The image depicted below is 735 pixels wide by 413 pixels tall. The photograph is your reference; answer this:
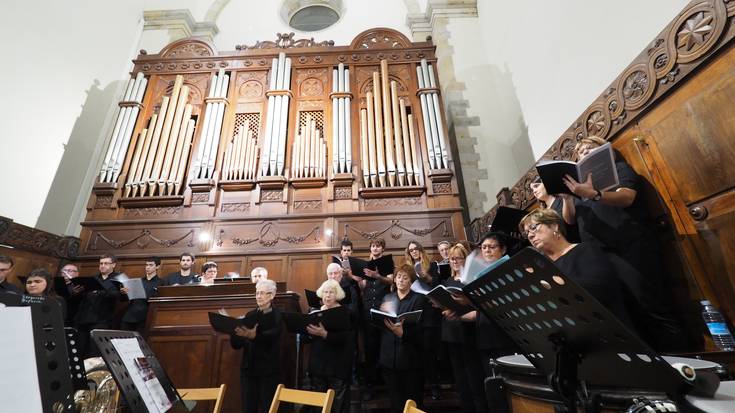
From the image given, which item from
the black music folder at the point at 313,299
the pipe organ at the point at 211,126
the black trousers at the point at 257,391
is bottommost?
the black trousers at the point at 257,391

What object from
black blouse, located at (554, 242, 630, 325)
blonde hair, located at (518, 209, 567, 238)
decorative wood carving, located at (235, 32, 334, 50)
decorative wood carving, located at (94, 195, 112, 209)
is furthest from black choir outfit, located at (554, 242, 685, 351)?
decorative wood carving, located at (235, 32, 334, 50)

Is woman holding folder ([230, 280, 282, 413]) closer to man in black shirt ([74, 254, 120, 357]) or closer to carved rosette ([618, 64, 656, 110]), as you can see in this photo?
man in black shirt ([74, 254, 120, 357])

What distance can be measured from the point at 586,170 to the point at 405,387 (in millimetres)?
1906

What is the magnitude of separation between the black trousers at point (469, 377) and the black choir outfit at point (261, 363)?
135 centimetres

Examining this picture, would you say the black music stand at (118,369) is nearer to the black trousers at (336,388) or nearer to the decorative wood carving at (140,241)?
the black trousers at (336,388)

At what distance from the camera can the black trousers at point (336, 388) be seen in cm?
260

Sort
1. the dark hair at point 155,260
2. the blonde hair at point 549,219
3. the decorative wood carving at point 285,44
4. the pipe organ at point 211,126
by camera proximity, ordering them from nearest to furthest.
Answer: the blonde hair at point 549,219 → the dark hair at point 155,260 → the pipe organ at point 211,126 → the decorative wood carving at point 285,44

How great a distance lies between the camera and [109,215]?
5312 mm

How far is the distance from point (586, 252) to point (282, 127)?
5102 mm

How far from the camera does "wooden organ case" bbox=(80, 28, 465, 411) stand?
16.6 ft

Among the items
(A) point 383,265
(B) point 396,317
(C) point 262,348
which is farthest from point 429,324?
(C) point 262,348

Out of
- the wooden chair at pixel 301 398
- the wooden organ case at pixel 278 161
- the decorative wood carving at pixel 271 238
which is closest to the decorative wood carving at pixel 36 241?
the wooden organ case at pixel 278 161

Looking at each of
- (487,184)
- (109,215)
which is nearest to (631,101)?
(487,184)

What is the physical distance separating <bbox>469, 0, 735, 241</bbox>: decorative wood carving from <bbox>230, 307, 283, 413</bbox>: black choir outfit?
283 cm
